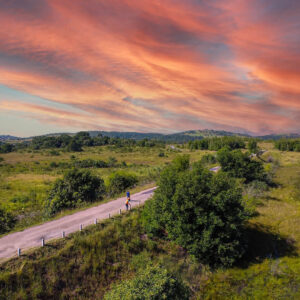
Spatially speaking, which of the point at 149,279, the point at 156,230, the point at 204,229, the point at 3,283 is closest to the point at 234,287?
the point at 204,229

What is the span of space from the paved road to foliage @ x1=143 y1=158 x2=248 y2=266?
717 cm

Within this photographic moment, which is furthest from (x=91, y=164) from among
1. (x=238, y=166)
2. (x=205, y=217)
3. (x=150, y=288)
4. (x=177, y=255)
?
(x=150, y=288)

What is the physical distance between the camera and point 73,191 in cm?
2628

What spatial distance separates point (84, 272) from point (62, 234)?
381 cm

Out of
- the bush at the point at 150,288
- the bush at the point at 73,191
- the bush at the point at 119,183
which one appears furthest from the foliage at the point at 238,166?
the bush at the point at 150,288

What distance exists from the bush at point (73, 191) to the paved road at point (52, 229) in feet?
9.28

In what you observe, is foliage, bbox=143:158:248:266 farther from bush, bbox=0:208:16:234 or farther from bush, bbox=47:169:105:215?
bush, bbox=0:208:16:234

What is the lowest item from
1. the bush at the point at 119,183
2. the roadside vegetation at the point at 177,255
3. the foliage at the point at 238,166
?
the roadside vegetation at the point at 177,255

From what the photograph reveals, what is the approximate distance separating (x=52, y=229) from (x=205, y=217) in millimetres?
14151

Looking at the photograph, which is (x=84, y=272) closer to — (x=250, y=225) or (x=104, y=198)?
(x=104, y=198)

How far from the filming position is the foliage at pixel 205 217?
682 inches

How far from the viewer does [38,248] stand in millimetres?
15234

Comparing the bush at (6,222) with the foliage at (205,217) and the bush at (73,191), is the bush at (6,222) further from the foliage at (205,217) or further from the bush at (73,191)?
the foliage at (205,217)

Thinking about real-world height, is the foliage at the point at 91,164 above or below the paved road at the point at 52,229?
above
